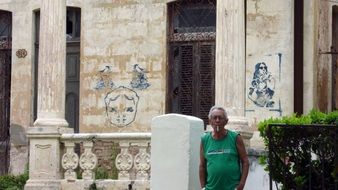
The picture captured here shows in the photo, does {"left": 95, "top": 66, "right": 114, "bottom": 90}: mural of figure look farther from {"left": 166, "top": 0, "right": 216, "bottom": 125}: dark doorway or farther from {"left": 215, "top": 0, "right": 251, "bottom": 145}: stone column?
{"left": 215, "top": 0, "right": 251, "bottom": 145}: stone column

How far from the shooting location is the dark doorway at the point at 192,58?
19984mm

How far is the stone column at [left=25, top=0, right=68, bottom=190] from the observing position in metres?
18.1

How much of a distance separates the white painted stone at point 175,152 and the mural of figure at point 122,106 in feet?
25.4

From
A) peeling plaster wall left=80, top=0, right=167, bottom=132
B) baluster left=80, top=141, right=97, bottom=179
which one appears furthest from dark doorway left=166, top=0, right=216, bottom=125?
baluster left=80, top=141, right=97, bottom=179

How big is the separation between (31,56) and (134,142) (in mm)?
4918

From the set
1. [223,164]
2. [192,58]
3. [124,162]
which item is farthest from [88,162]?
[223,164]

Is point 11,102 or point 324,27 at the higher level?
point 324,27

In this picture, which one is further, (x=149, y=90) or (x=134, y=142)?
(x=149, y=90)

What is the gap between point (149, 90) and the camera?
20.4 metres

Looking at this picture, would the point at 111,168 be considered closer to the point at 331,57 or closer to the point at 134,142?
the point at 134,142

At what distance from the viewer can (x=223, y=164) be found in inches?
423

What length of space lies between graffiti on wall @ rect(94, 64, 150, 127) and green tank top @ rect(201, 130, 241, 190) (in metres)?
9.58

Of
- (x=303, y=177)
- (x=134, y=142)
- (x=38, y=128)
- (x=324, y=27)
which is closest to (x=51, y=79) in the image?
(x=38, y=128)

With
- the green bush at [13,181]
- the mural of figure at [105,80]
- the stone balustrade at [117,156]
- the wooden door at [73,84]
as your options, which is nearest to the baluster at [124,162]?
the stone balustrade at [117,156]
